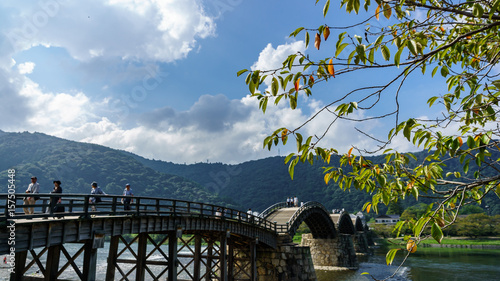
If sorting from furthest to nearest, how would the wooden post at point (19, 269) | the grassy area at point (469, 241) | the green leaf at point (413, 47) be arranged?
the grassy area at point (469, 241) < the wooden post at point (19, 269) < the green leaf at point (413, 47)

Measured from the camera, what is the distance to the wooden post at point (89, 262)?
400 inches

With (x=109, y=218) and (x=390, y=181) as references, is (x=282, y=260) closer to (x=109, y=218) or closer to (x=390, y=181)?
(x=109, y=218)

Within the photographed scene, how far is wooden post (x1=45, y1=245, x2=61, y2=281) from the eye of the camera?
9703 mm

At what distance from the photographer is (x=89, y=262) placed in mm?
10422

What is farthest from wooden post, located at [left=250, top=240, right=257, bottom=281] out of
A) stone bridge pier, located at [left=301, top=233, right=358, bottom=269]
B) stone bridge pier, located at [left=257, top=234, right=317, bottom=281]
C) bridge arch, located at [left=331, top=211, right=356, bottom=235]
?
bridge arch, located at [left=331, top=211, right=356, bottom=235]

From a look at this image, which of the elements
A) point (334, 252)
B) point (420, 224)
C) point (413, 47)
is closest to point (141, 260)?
point (420, 224)

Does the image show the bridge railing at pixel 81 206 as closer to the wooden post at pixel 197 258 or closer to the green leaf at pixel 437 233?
the wooden post at pixel 197 258

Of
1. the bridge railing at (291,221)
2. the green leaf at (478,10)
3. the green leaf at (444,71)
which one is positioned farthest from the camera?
the bridge railing at (291,221)

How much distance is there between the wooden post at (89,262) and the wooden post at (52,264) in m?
0.80

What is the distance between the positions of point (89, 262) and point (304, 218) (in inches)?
1188

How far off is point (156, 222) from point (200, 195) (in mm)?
166989

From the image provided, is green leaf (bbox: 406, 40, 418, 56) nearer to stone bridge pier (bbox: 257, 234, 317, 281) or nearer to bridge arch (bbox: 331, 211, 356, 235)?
stone bridge pier (bbox: 257, 234, 317, 281)

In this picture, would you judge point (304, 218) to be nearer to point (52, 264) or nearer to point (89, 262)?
point (89, 262)

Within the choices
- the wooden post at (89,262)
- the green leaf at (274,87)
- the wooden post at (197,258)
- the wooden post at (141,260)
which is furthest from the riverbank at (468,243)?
the green leaf at (274,87)
